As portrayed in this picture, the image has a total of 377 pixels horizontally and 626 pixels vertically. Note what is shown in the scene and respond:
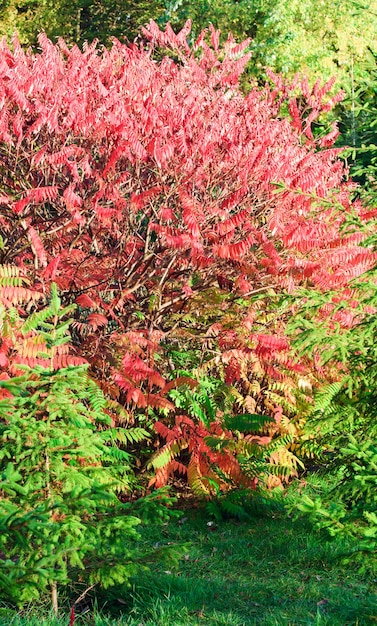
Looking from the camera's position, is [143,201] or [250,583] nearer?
[250,583]

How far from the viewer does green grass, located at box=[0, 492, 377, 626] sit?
168 inches

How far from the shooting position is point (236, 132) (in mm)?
6766

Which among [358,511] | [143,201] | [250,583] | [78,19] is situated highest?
[143,201]

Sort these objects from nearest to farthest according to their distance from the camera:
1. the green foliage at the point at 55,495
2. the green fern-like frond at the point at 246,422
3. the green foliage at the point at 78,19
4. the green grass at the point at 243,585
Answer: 1. the green foliage at the point at 55,495
2. the green grass at the point at 243,585
3. the green fern-like frond at the point at 246,422
4. the green foliage at the point at 78,19

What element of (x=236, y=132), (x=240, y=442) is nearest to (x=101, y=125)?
(x=236, y=132)

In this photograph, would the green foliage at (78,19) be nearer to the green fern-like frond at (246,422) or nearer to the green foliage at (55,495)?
the green fern-like frond at (246,422)

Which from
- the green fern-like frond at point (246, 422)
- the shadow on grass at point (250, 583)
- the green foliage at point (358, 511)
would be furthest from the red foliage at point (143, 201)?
the green foliage at point (358, 511)

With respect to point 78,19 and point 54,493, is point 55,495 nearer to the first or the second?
point 54,493

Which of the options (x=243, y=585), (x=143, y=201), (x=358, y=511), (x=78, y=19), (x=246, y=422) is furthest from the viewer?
(x=78, y=19)

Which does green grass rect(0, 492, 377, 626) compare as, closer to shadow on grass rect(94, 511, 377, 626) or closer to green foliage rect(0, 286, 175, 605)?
shadow on grass rect(94, 511, 377, 626)

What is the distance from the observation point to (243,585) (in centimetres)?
502

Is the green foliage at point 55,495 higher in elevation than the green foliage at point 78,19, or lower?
higher

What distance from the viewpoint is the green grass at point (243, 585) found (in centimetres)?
426

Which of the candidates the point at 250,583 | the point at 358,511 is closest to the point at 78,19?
the point at 250,583
